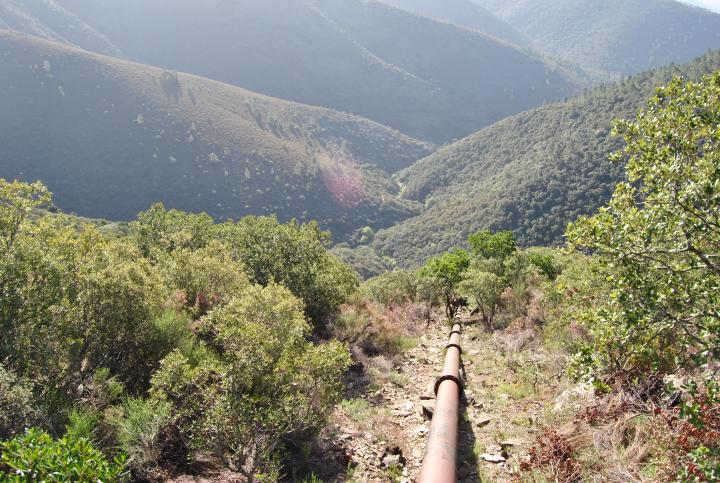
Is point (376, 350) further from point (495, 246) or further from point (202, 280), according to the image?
point (495, 246)

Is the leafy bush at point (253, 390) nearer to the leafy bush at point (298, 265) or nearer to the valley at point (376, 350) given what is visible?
the valley at point (376, 350)

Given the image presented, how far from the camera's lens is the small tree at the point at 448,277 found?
77.9 feet

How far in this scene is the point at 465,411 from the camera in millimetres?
11227

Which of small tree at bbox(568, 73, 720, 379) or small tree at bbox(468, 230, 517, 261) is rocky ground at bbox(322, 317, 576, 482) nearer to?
small tree at bbox(568, 73, 720, 379)

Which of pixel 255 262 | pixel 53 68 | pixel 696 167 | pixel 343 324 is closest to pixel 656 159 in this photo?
pixel 696 167

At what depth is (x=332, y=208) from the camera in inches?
5817

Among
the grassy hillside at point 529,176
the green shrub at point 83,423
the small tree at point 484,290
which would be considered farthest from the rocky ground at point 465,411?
the grassy hillside at point 529,176

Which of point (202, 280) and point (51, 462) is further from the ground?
point (202, 280)

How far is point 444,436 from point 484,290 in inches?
440

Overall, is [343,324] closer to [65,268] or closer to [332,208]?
[65,268]

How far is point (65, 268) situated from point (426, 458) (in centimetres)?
803

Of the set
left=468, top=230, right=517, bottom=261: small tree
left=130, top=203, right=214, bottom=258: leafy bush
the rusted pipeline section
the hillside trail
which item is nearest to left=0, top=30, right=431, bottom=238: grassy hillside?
left=130, top=203, right=214, bottom=258: leafy bush

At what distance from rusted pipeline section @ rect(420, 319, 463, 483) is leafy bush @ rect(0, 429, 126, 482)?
4673 millimetres

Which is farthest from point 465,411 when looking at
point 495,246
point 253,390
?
point 495,246
